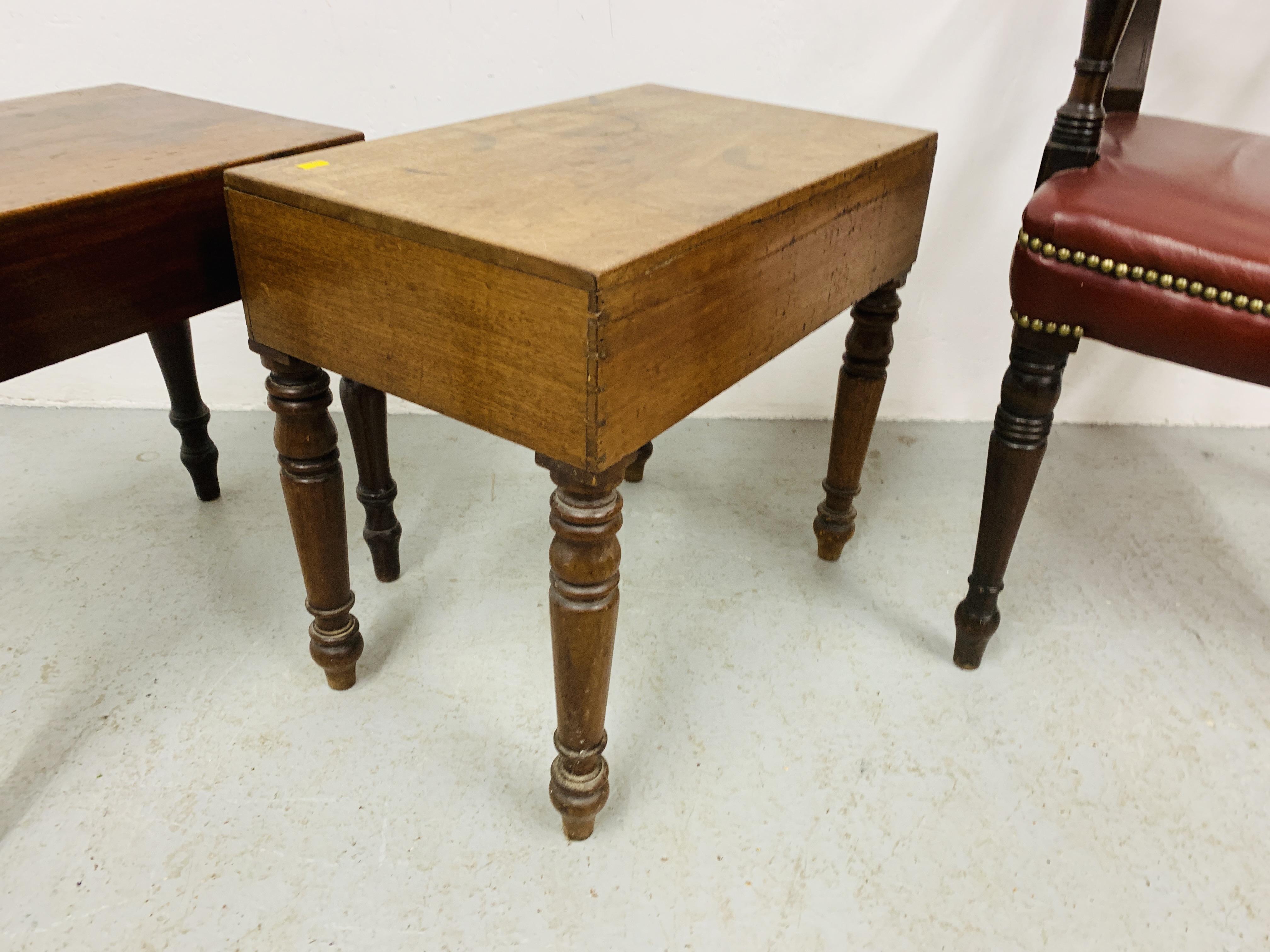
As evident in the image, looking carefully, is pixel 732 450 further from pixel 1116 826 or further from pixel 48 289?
pixel 48 289

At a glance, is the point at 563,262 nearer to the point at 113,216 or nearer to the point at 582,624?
the point at 582,624

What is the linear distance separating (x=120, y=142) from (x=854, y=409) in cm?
88

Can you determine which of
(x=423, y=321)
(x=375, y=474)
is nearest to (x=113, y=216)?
(x=423, y=321)

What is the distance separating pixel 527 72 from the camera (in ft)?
5.09

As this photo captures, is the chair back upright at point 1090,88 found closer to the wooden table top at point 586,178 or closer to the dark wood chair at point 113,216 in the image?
the wooden table top at point 586,178

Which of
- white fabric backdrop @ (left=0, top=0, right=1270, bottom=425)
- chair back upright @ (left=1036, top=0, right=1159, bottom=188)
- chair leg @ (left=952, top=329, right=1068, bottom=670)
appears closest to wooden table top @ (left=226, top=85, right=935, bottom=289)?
chair back upright @ (left=1036, top=0, right=1159, bottom=188)

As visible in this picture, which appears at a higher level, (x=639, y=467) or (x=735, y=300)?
(x=735, y=300)

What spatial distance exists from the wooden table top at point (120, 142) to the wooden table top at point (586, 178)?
10 centimetres

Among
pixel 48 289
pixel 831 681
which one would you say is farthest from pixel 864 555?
pixel 48 289

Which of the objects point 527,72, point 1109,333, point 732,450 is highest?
point 527,72

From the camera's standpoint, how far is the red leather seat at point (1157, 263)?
83 centimetres

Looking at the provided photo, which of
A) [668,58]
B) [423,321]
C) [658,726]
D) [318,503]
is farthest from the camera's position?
[668,58]

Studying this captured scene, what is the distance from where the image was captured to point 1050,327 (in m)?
0.94

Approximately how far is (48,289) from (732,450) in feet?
3.67
